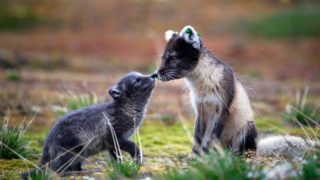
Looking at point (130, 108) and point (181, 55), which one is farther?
point (130, 108)

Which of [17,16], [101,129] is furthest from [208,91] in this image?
[17,16]

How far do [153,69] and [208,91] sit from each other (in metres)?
14.7

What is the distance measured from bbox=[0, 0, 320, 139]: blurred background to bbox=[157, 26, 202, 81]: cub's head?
11.3 metres

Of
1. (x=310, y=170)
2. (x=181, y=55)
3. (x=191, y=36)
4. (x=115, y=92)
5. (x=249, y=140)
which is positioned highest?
(x=191, y=36)

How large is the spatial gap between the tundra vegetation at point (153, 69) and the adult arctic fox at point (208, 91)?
418mm

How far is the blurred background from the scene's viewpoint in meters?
28.7

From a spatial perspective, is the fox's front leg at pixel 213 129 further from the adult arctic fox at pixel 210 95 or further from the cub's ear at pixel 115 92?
the cub's ear at pixel 115 92

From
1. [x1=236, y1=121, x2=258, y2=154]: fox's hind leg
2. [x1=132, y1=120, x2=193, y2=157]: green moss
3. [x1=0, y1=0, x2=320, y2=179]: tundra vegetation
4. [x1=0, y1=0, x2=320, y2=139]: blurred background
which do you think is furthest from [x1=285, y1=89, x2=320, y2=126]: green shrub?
[x1=0, y1=0, x2=320, y2=139]: blurred background

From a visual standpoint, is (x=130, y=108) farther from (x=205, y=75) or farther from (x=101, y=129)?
(x=205, y=75)

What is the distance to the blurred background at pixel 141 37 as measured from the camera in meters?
28.7

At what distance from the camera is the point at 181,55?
934cm

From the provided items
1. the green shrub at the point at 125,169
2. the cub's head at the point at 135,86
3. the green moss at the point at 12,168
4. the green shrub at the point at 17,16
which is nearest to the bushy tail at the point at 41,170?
the green moss at the point at 12,168

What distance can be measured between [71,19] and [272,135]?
42480mm

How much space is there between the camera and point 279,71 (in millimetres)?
34094
